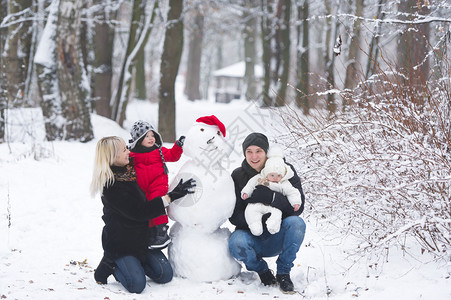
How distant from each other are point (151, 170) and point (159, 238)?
54 centimetres

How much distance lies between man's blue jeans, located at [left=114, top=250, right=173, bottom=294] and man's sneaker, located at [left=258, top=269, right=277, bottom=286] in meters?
0.71

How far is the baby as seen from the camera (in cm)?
337

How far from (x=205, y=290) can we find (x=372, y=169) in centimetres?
157

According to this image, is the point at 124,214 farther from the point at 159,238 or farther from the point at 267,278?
the point at 267,278

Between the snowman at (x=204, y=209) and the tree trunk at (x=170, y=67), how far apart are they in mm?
5681

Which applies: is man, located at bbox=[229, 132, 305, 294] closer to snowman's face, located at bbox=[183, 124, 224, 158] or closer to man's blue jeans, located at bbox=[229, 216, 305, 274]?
man's blue jeans, located at bbox=[229, 216, 305, 274]

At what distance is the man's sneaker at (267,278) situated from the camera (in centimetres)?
355

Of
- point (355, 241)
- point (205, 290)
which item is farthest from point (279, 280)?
point (355, 241)

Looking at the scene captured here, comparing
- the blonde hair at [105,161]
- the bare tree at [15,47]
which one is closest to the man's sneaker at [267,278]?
the blonde hair at [105,161]

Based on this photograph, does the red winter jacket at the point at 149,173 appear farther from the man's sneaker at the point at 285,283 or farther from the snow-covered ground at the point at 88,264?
Answer: the man's sneaker at the point at 285,283

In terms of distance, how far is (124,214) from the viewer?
3404 millimetres

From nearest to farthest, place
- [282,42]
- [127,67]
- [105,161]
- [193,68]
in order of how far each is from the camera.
Result: [105,161] → [127,67] → [282,42] → [193,68]

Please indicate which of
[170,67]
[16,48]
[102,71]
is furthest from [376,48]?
[16,48]

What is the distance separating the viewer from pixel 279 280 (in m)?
3.47
